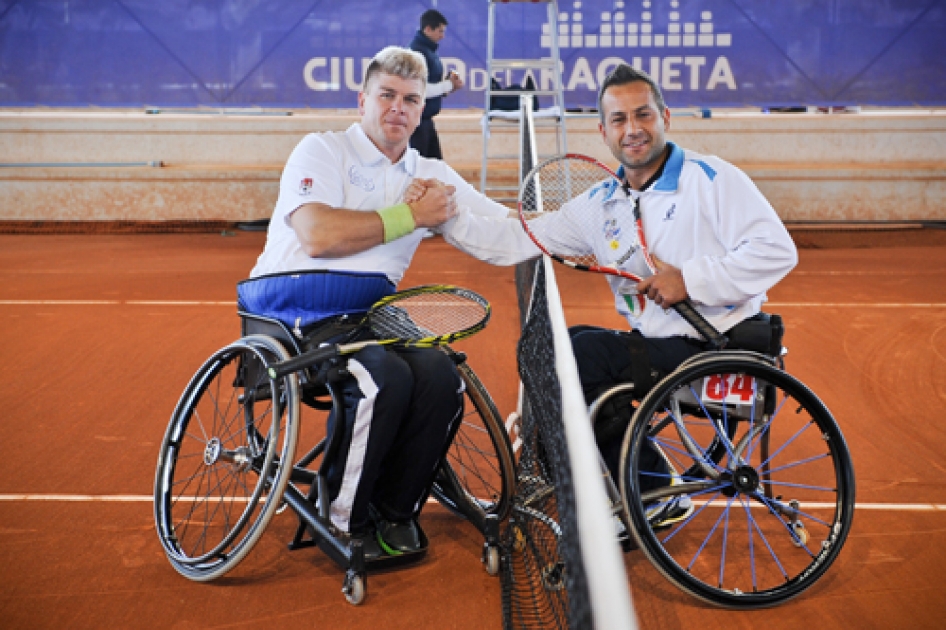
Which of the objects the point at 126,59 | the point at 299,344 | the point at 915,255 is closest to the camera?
the point at 299,344

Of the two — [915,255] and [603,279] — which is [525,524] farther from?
[915,255]

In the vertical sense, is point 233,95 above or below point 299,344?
above

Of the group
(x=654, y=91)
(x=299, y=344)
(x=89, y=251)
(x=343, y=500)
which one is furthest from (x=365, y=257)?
(x=89, y=251)

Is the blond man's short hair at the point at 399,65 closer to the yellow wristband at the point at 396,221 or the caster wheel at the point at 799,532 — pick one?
the yellow wristband at the point at 396,221

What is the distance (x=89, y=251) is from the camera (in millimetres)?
10078

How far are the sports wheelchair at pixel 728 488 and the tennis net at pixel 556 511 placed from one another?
244 millimetres

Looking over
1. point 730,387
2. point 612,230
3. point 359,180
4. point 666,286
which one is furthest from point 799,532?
point 359,180

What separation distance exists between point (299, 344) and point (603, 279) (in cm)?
564

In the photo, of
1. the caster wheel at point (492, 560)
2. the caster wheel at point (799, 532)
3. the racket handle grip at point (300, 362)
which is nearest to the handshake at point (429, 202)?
the racket handle grip at point (300, 362)

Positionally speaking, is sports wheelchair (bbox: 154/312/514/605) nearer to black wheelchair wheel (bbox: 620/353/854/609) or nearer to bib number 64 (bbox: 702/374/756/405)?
black wheelchair wheel (bbox: 620/353/854/609)

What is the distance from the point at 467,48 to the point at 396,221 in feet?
29.2

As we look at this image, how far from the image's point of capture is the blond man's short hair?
11.2 feet

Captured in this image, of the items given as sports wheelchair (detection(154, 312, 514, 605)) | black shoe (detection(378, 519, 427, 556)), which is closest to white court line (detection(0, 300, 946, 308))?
sports wheelchair (detection(154, 312, 514, 605))

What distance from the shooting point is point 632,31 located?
11.6 metres
